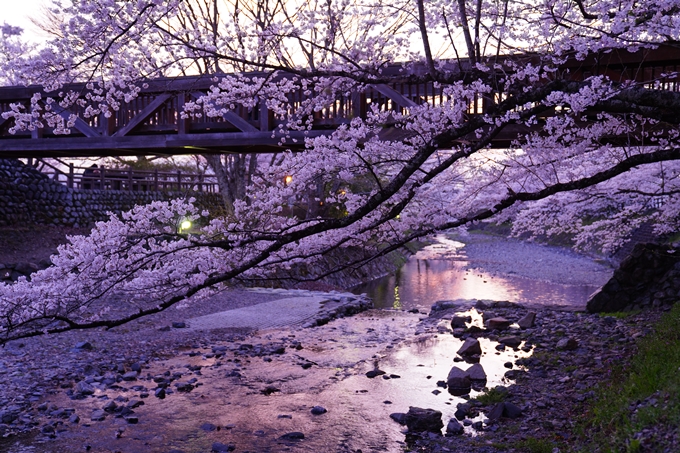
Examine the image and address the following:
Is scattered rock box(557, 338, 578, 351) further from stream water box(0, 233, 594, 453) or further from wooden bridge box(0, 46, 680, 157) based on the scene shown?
wooden bridge box(0, 46, 680, 157)

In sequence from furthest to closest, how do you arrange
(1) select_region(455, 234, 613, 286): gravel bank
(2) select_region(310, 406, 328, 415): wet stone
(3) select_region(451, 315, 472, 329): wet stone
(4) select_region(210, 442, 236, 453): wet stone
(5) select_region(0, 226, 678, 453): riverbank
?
1. (1) select_region(455, 234, 613, 286): gravel bank
2. (3) select_region(451, 315, 472, 329): wet stone
3. (2) select_region(310, 406, 328, 415): wet stone
4. (5) select_region(0, 226, 678, 453): riverbank
5. (4) select_region(210, 442, 236, 453): wet stone

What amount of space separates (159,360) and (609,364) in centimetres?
712

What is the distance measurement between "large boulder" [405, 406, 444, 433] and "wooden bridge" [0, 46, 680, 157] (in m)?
3.76

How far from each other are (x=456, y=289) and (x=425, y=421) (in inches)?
588

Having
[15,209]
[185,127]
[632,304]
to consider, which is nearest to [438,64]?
[185,127]

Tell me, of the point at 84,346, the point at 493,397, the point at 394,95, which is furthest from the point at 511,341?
the point at 84,346

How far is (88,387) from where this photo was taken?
824cm

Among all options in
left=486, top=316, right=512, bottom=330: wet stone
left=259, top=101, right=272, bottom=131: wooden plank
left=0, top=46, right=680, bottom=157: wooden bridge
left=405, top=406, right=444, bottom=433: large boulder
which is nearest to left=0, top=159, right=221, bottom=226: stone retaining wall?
left=0, top=46, right=680, bottom=157: wooden bridge

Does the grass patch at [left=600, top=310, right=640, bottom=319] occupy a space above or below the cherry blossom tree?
below

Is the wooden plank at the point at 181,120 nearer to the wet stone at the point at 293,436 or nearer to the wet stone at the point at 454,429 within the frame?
the wet stone at the point at 293,436

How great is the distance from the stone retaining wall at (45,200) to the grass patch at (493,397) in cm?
1284

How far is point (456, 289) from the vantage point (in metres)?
21.3

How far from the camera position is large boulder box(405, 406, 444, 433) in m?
6.72

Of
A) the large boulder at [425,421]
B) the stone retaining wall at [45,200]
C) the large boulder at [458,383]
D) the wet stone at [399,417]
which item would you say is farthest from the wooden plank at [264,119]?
the stone retaining wall at [45,200]
